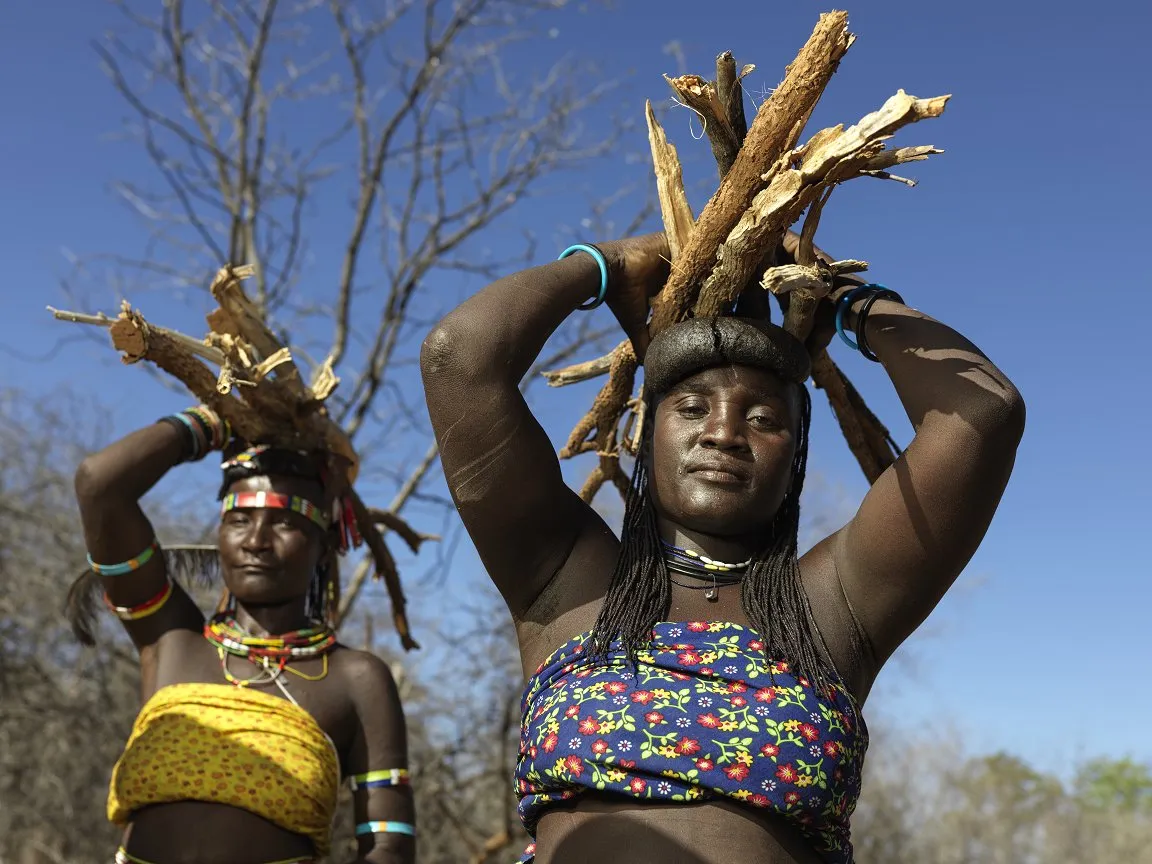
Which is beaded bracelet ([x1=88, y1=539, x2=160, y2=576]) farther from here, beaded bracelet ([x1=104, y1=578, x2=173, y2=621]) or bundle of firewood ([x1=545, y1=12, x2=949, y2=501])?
bundle of firewood ([x1=545, y1=12, x2=949, y2=501])

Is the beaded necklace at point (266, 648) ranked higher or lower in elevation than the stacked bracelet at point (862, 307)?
lower

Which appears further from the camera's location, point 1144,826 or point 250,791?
point 1144,826

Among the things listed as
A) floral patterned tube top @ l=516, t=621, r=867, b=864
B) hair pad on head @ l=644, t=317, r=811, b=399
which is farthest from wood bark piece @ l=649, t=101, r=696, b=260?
floral patterned tube top @ l=516, t=621, r=867, b=864

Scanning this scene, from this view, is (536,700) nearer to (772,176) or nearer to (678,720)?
(678,720)

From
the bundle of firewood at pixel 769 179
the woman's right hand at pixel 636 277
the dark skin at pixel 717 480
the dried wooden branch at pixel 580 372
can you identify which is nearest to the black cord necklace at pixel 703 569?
the dark skin at pixel 717 480

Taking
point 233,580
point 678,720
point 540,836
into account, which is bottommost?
point 540,836

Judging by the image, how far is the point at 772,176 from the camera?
268 cm

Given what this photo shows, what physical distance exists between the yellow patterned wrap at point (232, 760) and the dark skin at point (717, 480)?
136cm

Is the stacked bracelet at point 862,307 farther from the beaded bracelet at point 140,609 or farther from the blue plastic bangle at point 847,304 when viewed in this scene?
the beaded bracelet at point 140,609

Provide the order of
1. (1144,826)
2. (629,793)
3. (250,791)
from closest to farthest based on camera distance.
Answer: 1. (629,793)
2. (250,791)
3. (1144,826)

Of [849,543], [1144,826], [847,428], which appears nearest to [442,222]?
[847,428]

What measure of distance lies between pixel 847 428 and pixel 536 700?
4.30ft

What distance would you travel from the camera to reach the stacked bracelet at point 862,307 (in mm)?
2824

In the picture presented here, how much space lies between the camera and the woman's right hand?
294 centimetres
